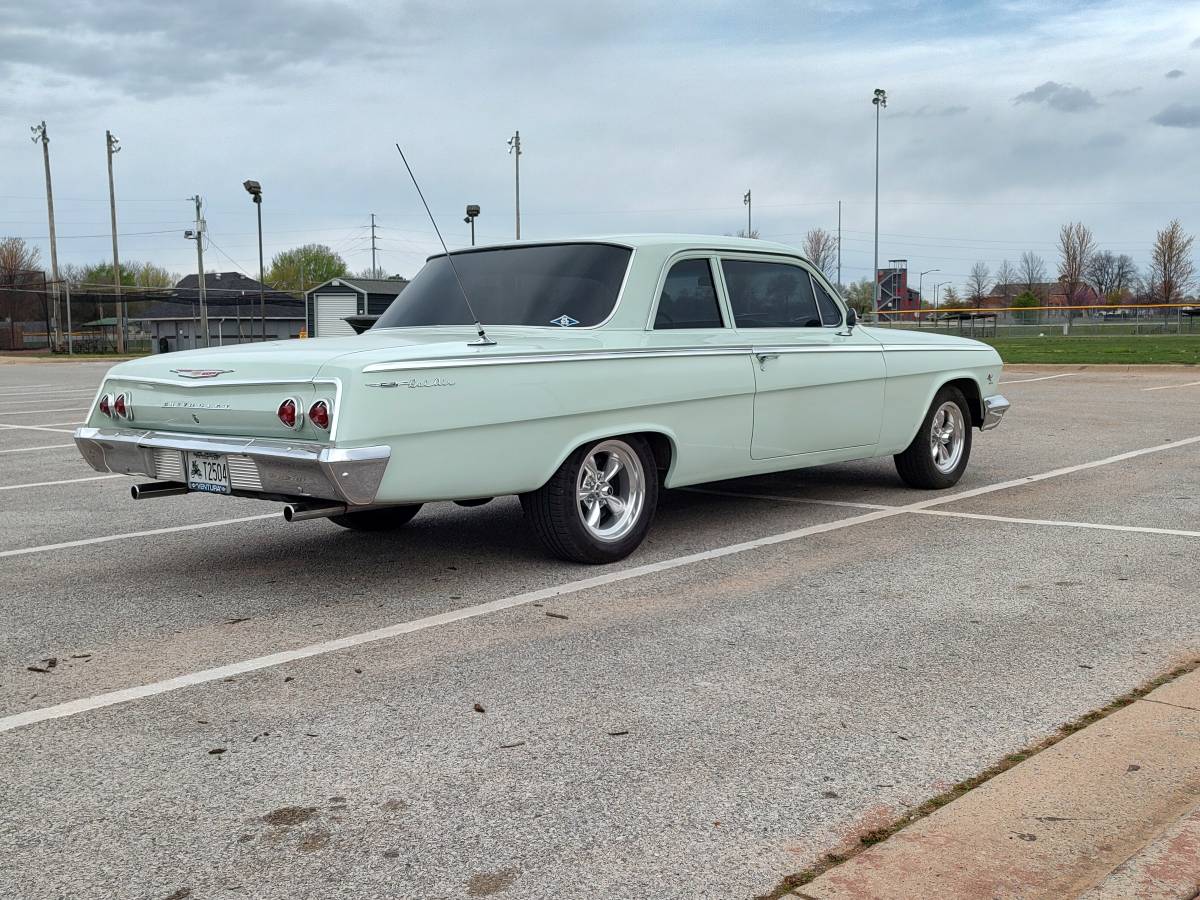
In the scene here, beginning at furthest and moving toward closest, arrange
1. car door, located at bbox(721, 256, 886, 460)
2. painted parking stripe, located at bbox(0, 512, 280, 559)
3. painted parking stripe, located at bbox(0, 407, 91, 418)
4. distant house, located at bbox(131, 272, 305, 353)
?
distant house, located at bbox(131, 272, 305, 353), painted parking stripe, located at bbox(0, 407, 91, 418), car door, located at bbox(721, 256, 886, 460), painted parking stripe, located at bbox(0, 512, 280, 559)

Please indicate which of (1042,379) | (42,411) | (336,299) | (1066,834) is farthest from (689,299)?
(336,299)

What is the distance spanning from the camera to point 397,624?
5125 millimetres

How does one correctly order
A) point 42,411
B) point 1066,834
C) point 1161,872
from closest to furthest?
point 1161,872
point 1066,834
point 42,411

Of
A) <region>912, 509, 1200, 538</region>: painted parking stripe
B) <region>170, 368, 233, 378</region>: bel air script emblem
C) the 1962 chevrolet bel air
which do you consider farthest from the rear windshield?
<region>912, 509, 1200, 538</region>: painted parking stripe

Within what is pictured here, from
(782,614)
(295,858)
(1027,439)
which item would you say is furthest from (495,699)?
(1027,439)

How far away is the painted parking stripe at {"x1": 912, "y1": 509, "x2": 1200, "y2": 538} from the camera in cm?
704

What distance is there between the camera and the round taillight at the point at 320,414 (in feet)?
16.8

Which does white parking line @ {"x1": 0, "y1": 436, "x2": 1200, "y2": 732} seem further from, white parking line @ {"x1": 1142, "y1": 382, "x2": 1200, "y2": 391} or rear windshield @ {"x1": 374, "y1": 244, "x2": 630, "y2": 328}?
white parking line @ {"x1": 1142, "y1": 382, "x2": 1200, "y2": 391}

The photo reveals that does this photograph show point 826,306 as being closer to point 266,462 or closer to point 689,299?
point 689,299

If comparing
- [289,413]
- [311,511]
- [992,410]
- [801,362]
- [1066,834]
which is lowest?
[1066,834]

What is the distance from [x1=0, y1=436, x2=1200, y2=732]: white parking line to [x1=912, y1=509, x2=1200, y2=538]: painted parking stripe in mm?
197

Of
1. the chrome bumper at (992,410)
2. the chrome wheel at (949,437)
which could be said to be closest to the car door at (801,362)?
the chrome wheel at (949,437)

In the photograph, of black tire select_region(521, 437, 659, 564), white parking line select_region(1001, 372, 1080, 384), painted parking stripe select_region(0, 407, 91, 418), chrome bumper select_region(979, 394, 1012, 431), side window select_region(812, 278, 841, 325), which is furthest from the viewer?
white parking line select_region(1001, 372, 1080, 384)

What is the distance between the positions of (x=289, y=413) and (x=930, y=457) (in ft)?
15.9
